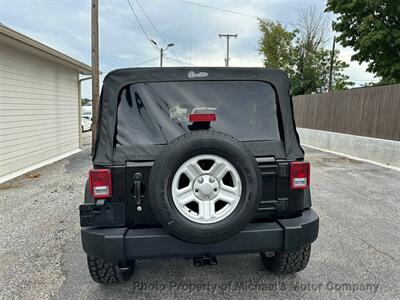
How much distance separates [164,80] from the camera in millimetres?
2328

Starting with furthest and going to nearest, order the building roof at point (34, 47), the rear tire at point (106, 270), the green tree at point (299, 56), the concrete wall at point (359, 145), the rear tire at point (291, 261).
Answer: the green tree at point (299, 56)
the concrete wall at point (359, 145)
the building roof at point (34, 47)
the rear tire at point (291, 261)
the rear tire at point (106, 270)

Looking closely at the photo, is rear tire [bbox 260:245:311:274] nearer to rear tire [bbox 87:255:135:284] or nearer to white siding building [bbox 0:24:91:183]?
A: rear tire [bbox 87:255:135:284]

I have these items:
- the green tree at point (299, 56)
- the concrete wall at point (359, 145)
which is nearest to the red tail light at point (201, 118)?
the concrete wall at point (359, 145)

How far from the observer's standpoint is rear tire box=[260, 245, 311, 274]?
2.62 meters

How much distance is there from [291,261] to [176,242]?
1.14 metres

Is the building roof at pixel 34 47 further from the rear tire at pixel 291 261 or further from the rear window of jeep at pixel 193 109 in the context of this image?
the rear tire at pixel 291 261

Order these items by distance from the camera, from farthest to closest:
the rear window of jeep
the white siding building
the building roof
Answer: the white siding building → the building roof → the rear window of jeep

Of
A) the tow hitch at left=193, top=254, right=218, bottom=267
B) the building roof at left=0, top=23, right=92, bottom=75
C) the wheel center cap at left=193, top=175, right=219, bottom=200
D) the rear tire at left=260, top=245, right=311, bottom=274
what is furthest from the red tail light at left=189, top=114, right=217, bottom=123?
the building roof at left=0, top=23, right=92, bottom=75

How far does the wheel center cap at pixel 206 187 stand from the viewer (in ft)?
6.61

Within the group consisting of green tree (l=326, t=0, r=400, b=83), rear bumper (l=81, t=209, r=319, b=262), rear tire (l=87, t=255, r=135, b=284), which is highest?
green tree (l=326, t=0, r=400, b=83)

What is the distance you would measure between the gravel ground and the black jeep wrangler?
39 cm

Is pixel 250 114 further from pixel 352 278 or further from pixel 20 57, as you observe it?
pixel 20 57

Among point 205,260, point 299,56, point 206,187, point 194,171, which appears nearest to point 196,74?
point 194,171

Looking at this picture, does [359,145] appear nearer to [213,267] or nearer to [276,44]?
[213,267]
